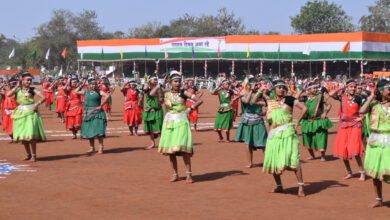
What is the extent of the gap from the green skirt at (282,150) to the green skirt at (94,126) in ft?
20.9

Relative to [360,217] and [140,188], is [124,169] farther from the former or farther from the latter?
[360,217]

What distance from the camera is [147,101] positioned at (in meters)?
18.7

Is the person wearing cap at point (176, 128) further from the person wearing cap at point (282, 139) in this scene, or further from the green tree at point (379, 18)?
the green tree at point (379, 18)

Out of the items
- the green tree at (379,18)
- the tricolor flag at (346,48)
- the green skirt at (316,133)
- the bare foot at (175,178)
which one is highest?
the green tree at (379,18)

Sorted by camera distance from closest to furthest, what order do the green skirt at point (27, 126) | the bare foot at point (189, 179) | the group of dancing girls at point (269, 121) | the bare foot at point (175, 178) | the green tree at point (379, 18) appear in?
1. the group of dancing girls at point (269, 121)
2. the bare foot at point (189, 179)
3. the bare foot at point (175, 178)
4. the green skirt at point (27, 126)
5. the green tree at point (379, 18)

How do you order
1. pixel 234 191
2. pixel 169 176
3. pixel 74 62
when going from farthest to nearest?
1. pixel 74 62
2. pixel 169 176
3. pixel 234 191

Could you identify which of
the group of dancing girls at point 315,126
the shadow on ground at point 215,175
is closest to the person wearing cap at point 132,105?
the group of dancing girls at point 315,126

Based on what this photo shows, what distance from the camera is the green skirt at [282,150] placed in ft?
35.2

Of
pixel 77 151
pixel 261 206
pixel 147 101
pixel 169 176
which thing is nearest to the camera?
pixel 261 206

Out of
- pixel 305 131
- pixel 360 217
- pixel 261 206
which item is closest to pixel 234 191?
pixel 261 206

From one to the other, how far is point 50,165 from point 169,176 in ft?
9.74

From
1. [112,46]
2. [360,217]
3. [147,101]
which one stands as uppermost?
[112,46]

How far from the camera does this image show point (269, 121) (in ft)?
36.4

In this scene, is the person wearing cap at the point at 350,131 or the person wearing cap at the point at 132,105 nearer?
the person wearing cap at the point at 350,131
